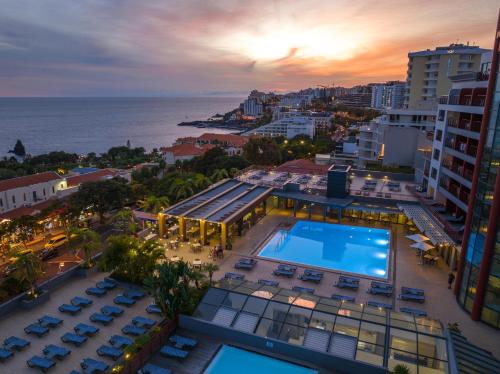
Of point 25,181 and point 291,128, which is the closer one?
point 25,181

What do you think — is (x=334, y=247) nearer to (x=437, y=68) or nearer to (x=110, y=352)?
(x=110, y=352)

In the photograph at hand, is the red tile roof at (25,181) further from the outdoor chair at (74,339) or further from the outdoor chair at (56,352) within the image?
the outdoor chair at (56,352)

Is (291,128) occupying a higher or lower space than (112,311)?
higher

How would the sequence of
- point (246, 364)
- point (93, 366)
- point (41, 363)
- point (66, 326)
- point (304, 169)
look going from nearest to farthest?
1. point (93, 366)
2. point (41, 363)
3. point (246, 364)
4. point (66, 326)
5. point (304, 169)

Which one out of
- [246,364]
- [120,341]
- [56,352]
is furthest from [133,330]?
[246,364]

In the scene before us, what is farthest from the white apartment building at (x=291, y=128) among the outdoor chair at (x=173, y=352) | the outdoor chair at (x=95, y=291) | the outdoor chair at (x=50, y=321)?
the outdoor chair at (x=173, y=352)

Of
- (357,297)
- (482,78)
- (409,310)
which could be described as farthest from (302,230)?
(482,78)
